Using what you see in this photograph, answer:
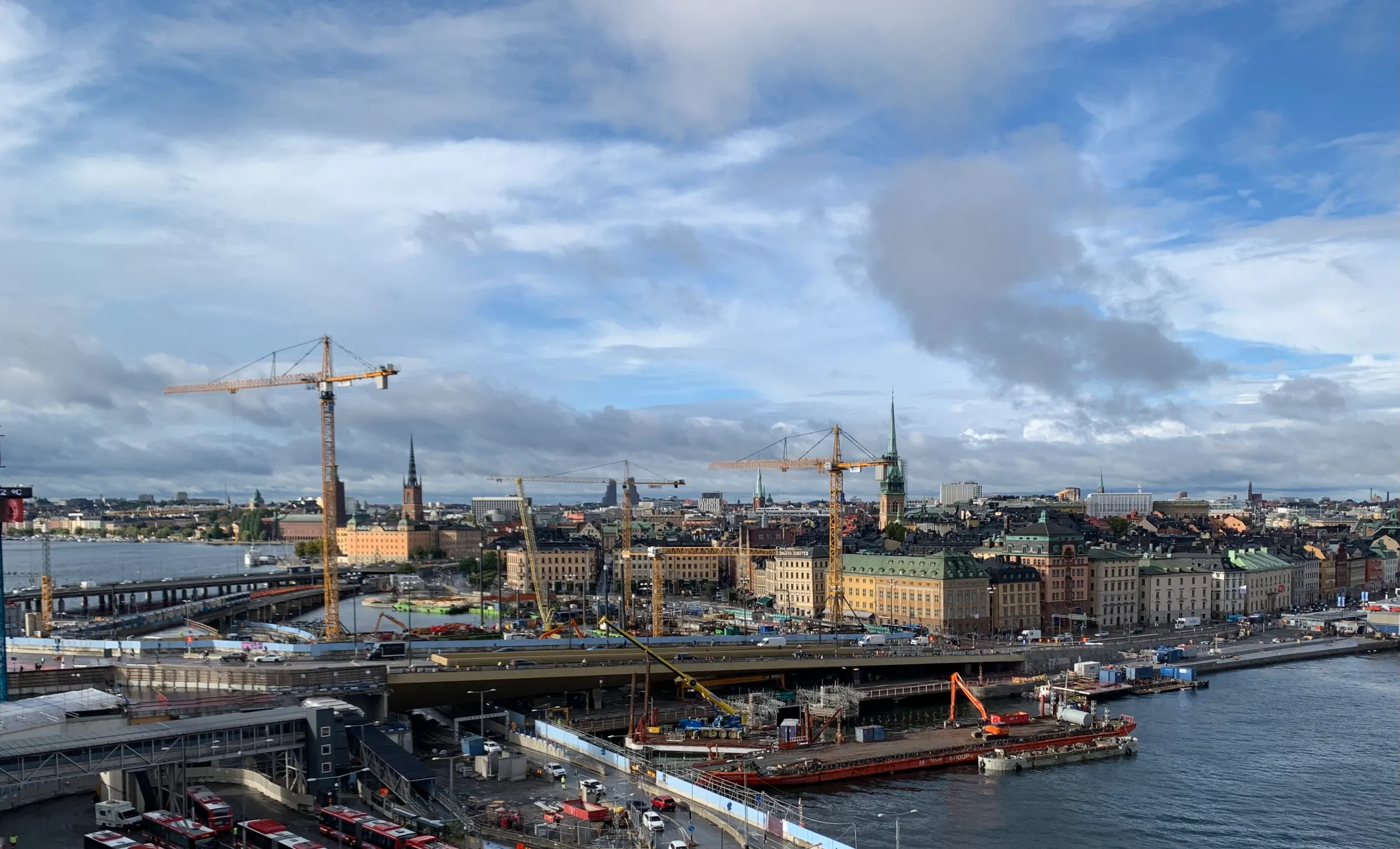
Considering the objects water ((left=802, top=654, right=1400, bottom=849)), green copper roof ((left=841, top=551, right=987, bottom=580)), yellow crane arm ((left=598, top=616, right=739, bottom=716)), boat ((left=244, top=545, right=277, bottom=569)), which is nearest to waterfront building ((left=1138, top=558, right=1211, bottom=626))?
green copper roof ((left=841, top=551, right=987, bottom=580))

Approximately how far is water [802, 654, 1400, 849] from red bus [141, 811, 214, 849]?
1665 cm

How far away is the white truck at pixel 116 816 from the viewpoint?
932 inches

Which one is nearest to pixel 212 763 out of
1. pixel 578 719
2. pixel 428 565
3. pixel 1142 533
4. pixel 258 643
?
pixel 578 719

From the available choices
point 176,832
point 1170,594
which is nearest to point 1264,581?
point 1170,594

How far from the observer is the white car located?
29672 mm

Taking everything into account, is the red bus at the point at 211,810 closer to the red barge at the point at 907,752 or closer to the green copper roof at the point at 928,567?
the red barge at the point at 907,752

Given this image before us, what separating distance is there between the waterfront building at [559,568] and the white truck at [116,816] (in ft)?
289

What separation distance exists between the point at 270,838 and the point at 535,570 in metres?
72.6

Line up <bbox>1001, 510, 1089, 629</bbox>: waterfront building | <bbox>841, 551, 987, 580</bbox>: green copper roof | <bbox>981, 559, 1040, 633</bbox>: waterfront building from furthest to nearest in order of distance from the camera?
1. <bbox>1001, 510, 1089, 629</bbox>: waterfront building
2. <bbox>981, 559, 1040, 633</bbox>: waterfront building
3. <bbox>841, 551, 987, 580</bbox>: green copper roof

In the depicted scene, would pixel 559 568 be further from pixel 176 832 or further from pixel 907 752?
pixel 176 832

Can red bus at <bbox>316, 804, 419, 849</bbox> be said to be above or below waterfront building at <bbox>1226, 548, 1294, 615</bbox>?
above

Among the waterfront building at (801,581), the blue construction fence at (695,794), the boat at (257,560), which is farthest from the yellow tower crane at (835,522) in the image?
the boat at (257,560)

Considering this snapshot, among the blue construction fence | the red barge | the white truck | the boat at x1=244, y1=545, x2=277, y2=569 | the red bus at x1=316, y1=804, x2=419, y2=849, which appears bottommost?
the boat at x1=244, y1=545, x2=277, y2=569

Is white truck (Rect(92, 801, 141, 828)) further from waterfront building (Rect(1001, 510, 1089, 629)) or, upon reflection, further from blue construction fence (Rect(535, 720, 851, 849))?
waterfront building (Rect(1001, 510, 1089, 629))
